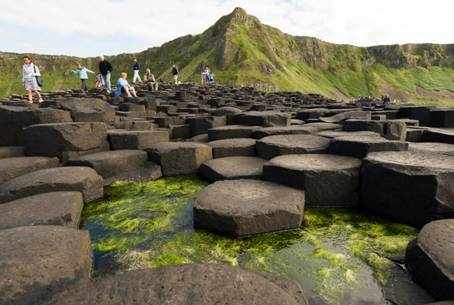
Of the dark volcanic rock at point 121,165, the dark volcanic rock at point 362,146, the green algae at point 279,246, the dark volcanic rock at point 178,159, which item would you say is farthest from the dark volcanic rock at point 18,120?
the dark volcanic rock at point 362,146

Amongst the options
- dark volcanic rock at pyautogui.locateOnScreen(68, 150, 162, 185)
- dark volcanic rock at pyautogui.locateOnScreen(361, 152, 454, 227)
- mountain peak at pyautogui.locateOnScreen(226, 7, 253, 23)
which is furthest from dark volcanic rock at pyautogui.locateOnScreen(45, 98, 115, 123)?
mountain peak at pyautogui.locateOnScreen(226, 7, 253, 23)

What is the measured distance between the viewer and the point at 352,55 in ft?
370

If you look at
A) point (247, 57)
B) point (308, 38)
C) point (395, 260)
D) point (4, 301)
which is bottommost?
point (395, 260)

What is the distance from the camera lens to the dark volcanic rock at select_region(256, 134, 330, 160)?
5219 mm

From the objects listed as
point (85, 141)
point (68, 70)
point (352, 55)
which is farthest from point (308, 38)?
point (85, 141)

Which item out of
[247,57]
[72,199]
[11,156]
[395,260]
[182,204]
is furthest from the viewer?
[247,57]

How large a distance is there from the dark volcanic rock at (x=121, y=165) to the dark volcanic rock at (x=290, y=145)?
65.6 inches

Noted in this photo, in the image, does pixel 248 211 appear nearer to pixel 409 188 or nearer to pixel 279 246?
pixel 279 246

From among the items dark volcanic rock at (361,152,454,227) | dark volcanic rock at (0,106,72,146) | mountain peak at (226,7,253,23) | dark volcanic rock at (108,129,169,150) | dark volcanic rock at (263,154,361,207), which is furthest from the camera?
mountain peak at (226,7,253,23)

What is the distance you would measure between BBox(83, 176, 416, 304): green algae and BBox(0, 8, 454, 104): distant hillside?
59084mm

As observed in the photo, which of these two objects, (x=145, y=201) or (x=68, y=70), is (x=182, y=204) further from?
(x=68, y=70)

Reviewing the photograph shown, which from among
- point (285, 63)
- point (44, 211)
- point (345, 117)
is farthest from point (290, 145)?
point (285, 63)

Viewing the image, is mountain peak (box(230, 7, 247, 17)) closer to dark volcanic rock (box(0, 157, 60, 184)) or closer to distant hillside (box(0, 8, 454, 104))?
distant hillside (box(0, 8, 454, 104))

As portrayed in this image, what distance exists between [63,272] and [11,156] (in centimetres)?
423
